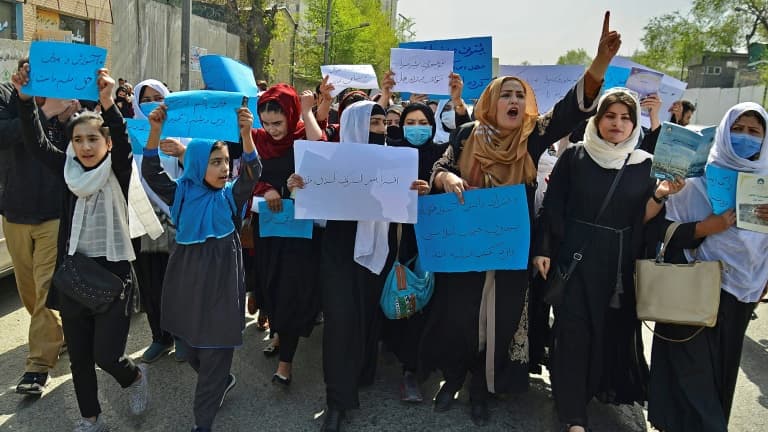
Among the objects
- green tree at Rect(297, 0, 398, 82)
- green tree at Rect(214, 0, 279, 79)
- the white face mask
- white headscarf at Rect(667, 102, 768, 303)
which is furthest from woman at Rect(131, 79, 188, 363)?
green tree at Rect(297, 0, 398, 82)

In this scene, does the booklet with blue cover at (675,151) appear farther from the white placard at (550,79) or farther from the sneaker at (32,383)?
the sneaker at (32,383)

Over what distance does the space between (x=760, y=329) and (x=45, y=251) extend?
223 inches

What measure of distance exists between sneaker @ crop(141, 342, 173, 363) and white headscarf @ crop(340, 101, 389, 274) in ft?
5.40

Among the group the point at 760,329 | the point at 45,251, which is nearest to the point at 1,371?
the point at 45,251

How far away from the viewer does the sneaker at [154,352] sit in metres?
3.79

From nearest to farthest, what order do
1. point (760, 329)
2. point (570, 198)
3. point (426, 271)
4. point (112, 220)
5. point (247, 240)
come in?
1. point (112, 220)
2. point (570, 198)
3. point (426, 271)
4. point (247, 240)
5. point (760, 329)

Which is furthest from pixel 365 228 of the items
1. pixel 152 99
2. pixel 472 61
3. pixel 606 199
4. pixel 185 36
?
pixel 185 36

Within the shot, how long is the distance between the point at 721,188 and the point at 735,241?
0.93 feet

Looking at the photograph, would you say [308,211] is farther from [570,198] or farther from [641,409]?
[641,409]

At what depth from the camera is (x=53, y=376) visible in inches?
138

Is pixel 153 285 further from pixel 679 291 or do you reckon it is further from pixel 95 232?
pixel 679 291

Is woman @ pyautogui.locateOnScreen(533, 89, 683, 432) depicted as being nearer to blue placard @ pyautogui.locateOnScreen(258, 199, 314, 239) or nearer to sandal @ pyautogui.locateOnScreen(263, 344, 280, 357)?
blue placard @ pyautogui.locateOnScreen(258, 199, 314, 239)

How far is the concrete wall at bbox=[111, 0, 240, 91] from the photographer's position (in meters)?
16.0

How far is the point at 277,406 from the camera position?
3.32 metres
